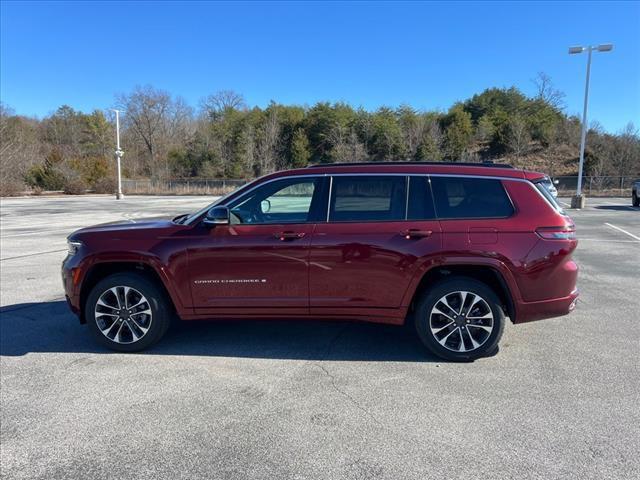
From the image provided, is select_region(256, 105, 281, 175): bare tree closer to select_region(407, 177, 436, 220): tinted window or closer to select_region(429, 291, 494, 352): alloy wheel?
select_region(407, 177, 436, 220): tinted window

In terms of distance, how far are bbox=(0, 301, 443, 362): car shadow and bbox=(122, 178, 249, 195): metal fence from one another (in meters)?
48.3

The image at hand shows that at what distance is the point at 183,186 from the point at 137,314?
55310mm

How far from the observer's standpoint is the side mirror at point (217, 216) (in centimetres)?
426

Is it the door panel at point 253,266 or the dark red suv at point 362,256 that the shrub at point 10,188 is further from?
the door panel at point 253,266

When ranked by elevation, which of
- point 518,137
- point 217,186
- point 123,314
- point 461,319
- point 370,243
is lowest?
point 123,314

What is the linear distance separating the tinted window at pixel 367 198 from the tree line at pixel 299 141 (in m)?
48.2

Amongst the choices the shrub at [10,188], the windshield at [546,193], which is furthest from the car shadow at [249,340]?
the shrub at [10,188]

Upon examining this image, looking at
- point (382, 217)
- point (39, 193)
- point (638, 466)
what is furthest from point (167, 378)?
point (39, 193)

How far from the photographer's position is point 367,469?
2727mm

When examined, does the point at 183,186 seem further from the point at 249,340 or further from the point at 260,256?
the point at 260,256

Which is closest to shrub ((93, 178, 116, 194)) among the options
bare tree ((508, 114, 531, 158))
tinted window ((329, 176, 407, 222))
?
bare tree ((508, 114, 531, 158))

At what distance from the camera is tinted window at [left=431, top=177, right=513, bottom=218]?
421cm

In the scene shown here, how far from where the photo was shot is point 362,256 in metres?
4.19

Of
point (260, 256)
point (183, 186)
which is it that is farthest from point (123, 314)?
point (183, 186)
